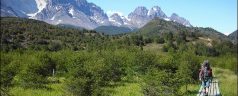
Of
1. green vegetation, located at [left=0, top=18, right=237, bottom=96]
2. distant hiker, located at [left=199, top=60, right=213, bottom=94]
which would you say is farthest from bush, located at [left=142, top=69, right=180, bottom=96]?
distant hiker, located at [left=199, top=60, right=213, bottom=94]

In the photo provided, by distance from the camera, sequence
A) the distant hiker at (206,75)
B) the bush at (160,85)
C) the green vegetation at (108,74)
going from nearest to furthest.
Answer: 1. the distant hiker at (206,75)
2. the bush at (160,85)
3. the green vegetation at (108,74)

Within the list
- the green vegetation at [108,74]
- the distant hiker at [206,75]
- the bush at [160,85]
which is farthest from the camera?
the green vegetation at [108,74]

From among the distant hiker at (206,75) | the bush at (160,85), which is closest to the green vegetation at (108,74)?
the bush at (160,85)

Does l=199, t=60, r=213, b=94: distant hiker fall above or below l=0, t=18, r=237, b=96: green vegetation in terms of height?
above

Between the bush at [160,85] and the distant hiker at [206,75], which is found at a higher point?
the distant hiker at [206,75]

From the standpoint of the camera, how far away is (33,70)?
4550cm

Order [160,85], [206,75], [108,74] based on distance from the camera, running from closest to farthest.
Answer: [206,75] < [160,85] < [108,74]

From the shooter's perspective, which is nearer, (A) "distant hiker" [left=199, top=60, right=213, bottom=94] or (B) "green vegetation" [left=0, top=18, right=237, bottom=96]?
(A) "distant hiker" [left=199, top=60, right=213, bottom=94]

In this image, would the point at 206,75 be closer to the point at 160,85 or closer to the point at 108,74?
the point at 160,85

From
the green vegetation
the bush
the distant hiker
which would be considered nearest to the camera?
the distant hiker

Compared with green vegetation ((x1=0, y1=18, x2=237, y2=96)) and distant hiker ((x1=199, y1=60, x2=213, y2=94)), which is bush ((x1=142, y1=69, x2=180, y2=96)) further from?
distant hiker ((x1=199, y1=60, x2=213, y2=94))

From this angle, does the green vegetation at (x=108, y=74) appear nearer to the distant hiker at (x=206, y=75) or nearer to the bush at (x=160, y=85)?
the bush at (x=160, y=85)

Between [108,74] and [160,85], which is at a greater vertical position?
[160,85]

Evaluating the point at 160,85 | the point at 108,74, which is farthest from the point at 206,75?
the point at 108,74
